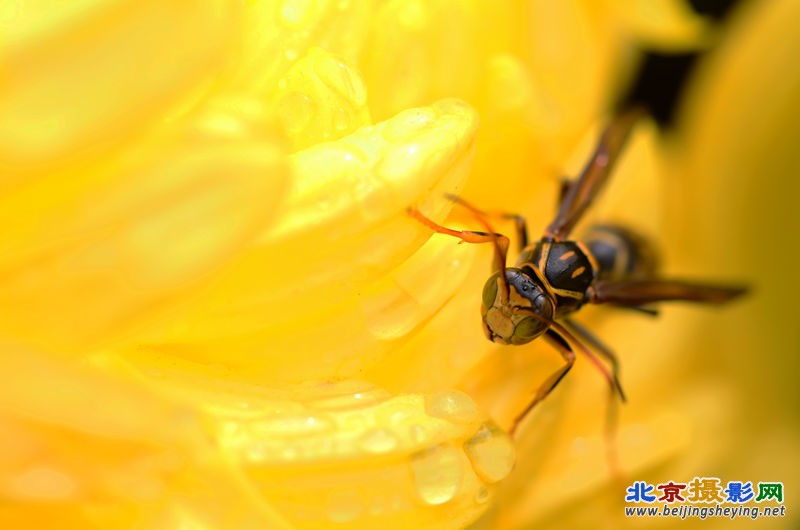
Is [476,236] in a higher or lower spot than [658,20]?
lower

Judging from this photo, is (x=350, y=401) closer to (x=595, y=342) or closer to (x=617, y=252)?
(x=595, y=342)

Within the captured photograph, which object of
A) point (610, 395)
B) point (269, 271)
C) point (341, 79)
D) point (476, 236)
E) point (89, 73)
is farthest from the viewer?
point (610, 395)

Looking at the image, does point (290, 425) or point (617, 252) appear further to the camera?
point (617, 252)

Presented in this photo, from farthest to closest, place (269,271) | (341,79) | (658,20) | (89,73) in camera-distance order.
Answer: (658,20), (341,79), (269,271), (89,73)

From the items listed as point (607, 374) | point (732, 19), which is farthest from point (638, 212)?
point (732, 19)

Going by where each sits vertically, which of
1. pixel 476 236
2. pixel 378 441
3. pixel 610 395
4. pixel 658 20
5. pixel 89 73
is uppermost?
pixel 89 73

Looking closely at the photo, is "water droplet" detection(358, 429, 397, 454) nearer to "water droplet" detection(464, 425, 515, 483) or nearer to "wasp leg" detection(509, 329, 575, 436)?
"water droplet" detection(464, 425, 515, 483)

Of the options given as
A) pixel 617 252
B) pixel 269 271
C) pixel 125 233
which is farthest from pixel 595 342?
pixel 125 233

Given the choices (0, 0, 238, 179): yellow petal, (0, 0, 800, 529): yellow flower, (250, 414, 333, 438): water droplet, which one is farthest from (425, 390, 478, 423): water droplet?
(0, 0, 238, 179): yellow petal
